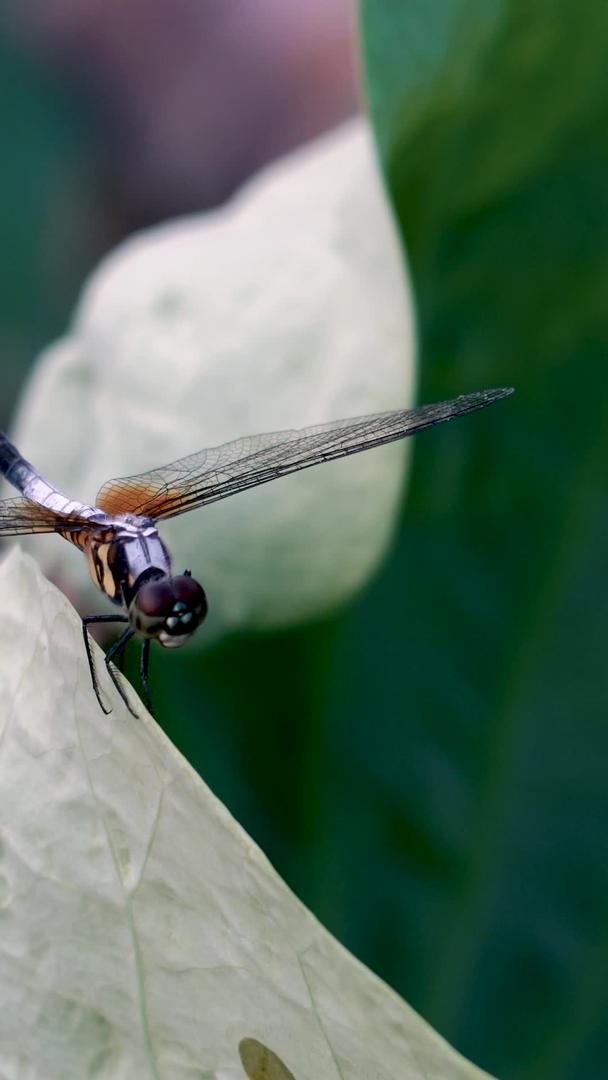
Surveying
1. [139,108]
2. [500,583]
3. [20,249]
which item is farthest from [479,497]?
[139,108]

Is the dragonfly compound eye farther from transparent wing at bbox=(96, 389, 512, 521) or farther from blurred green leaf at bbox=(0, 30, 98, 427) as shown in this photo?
blurred green leaf at bbox=(0, 30, 98, 427)

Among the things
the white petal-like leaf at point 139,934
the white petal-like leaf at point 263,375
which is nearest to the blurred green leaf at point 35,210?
the white petal-like leaf at point 263,375

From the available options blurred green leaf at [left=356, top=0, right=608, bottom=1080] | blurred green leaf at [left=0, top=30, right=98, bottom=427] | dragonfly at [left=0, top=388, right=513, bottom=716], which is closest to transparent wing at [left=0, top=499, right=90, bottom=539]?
dragonfly at [left=0, top=388, right=513, bottom=716]

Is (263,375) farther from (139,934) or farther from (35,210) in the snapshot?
(35,210)

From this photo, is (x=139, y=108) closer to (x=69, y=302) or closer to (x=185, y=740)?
(x=69, y=302)

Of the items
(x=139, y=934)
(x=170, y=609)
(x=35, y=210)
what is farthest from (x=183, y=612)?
(x=35, y=210)

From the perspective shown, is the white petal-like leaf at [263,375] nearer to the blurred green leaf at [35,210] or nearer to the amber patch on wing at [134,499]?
the amber patch on wing at [134,499]
